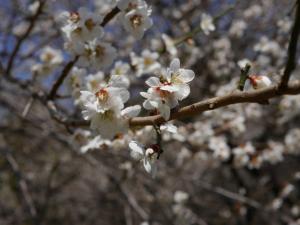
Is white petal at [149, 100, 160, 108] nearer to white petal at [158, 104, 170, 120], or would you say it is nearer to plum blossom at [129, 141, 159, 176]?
white petal at [158, 104, 170, 120]

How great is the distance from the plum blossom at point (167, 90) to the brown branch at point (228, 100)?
36mm

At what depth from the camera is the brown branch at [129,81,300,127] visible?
1.02 meters

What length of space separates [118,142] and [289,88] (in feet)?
4.14

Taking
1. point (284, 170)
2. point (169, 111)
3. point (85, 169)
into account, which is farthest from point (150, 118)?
point (85, 169)

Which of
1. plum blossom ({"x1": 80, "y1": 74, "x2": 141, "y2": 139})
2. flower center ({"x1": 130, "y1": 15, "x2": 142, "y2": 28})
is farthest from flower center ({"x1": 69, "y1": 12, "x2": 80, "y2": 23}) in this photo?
plum blossom ({"x1": 80, "y1": 74, "x2": 141, "y2": 139})

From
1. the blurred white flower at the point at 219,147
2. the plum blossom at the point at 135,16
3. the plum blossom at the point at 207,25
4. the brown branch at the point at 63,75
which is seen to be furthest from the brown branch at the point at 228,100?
the blurred white flower at the point at 219,147

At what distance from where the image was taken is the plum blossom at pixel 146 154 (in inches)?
53.5

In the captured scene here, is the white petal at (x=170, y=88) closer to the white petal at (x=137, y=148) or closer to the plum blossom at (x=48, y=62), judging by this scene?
the white petal at (x=137, y=148)

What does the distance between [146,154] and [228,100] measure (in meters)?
0.39

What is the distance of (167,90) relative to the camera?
4.17 ft

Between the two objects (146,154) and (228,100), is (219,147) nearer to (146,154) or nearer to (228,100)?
(146,154)

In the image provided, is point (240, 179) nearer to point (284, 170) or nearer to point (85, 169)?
point (284, 170)

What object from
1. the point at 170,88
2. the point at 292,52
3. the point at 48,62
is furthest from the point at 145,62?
the point at 292,52

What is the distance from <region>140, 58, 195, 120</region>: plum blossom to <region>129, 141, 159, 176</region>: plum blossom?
0.51 feet
